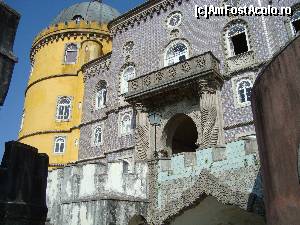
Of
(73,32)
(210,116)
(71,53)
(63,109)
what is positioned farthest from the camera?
(73,32)

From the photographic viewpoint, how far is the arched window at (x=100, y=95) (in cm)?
2233

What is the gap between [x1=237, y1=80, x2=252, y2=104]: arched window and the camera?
614 inches

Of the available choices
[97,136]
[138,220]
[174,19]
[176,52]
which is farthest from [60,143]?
[138,220]

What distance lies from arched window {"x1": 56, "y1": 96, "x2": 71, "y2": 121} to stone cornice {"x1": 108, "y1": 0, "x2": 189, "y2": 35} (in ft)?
21.0

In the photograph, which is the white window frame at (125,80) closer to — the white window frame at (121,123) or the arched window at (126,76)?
the arched window at (126,76)

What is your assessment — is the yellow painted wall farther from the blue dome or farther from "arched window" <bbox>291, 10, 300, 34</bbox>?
"arched window" <bbox>291, 10, 300, 34</bbox>

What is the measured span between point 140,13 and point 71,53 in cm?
787

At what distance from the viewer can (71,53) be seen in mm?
26281

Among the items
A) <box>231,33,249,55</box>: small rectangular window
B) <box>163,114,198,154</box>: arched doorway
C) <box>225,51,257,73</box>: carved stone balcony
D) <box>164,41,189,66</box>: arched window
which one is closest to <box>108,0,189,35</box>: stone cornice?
<box>164,41,189,66</box>: arched window

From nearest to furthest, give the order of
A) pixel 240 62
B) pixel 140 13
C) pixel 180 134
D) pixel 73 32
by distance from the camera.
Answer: pixel 240 62 < pixel 180 134 < pixel 140 13 < pixel 73 32

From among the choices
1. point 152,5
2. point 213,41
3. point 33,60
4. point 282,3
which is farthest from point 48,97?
point 282,3

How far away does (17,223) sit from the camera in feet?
12.0

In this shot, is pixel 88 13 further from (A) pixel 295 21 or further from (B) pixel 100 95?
(A) pixel 295 21

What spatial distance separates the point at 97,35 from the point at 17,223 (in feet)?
81.0
